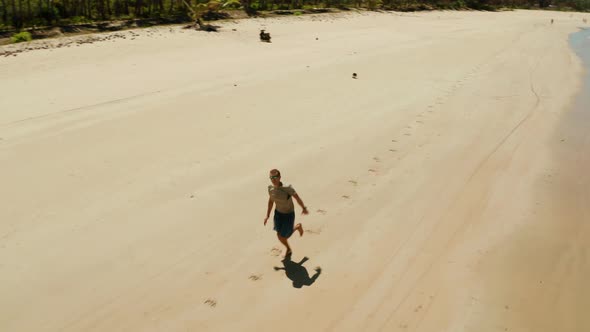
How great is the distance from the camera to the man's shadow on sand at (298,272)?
6.25 meters

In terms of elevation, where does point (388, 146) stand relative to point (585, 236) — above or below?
Answer: above

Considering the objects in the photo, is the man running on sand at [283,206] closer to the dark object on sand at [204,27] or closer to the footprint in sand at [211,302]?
the footprint in sand at [211,302]

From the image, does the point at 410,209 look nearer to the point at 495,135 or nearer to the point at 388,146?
the point at 388,146

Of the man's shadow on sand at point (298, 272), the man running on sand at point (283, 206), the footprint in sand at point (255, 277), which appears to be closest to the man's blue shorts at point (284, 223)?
the man running on sand at point (283, 206)

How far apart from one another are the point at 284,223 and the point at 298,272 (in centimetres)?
72

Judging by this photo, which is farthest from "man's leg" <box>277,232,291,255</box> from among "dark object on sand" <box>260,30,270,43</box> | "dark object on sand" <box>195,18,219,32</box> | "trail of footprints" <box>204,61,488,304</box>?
"dark object on sand" <box>195,18,219,32</box>

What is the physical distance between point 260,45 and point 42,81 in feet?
33.5

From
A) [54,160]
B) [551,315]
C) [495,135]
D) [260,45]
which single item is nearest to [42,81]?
[54,160]

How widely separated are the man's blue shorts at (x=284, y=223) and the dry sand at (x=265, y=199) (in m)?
0.53

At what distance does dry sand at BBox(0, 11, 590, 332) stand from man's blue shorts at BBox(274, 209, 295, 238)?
0.53 metres

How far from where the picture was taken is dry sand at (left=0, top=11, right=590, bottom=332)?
587cm

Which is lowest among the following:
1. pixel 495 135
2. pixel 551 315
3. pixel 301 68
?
pixel 551 315

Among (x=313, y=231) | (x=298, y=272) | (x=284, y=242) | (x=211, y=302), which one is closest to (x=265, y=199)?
(x=313, y=231)

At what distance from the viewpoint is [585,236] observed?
309 inches
